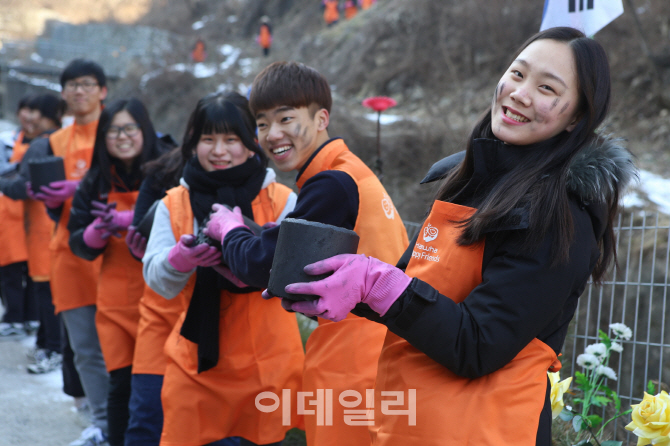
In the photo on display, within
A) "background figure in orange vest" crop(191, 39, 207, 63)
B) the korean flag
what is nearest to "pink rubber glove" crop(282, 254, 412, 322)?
the korean flag

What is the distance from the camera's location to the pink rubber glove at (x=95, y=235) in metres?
3.57

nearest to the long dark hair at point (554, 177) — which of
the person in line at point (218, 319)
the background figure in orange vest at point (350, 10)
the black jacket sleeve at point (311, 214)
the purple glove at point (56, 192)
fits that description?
the black jacket sleeve at point (311, 214)

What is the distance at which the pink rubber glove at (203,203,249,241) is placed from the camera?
2.32 meters

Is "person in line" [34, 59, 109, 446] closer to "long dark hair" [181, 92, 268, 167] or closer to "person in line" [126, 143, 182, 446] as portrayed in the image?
"person in line" [126, 143, 182, 446]

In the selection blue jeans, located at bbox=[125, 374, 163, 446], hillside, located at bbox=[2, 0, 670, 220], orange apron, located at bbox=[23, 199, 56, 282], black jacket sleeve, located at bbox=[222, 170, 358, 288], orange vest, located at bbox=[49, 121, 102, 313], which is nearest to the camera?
black jacket sleeve, located at bbox=[222, 170, 358, 288]

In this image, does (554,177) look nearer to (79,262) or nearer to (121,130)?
(121,130)

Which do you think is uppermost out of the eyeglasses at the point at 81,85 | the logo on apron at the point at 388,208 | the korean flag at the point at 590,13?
the korean flag at the point at 590,13

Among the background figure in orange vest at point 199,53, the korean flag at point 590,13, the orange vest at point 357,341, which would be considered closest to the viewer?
the orange vest at point 357,341

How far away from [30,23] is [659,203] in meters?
36.0

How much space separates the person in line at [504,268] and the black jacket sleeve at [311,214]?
47 cm

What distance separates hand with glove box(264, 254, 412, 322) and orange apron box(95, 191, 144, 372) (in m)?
2.46

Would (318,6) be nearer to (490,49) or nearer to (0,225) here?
(490,49)

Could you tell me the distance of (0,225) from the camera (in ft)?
20.8

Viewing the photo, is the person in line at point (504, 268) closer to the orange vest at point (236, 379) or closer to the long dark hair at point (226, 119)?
the orange vest at point (236, 379)
